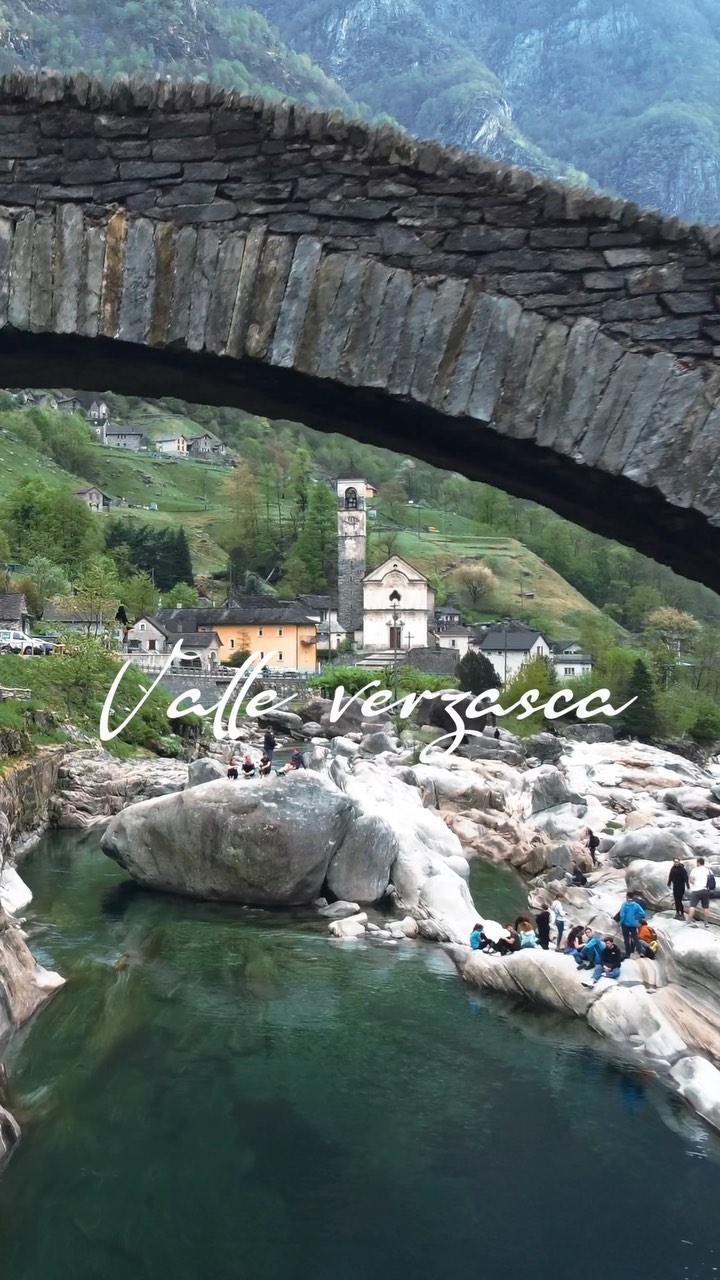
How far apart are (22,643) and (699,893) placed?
131 feet

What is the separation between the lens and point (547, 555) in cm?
12338

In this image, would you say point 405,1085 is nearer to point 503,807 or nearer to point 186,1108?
point 186,1108

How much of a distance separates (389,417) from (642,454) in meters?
1.07

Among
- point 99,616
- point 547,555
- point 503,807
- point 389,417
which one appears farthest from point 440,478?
point 389,417

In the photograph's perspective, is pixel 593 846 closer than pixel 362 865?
No

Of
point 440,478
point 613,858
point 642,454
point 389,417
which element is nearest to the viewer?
point 642,454

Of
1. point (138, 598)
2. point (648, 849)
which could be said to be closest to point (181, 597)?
point (138, 598)

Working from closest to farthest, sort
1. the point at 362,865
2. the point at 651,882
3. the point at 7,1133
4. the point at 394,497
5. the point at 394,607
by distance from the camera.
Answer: the point at 7,1133 → the point at 362,865 → the point at 651,882 → the point at 394,607 → the point at 394,497

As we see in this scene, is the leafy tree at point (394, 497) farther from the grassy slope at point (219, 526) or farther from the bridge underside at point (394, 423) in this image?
the bridge underside at point (394, 423)

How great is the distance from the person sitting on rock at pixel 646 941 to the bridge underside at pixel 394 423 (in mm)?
12774

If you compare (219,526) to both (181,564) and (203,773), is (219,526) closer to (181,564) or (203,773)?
(181,564)

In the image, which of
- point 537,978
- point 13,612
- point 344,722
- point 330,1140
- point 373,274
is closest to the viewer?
point 373,274

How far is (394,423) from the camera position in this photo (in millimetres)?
4645

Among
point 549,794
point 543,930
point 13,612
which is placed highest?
point 13,612
